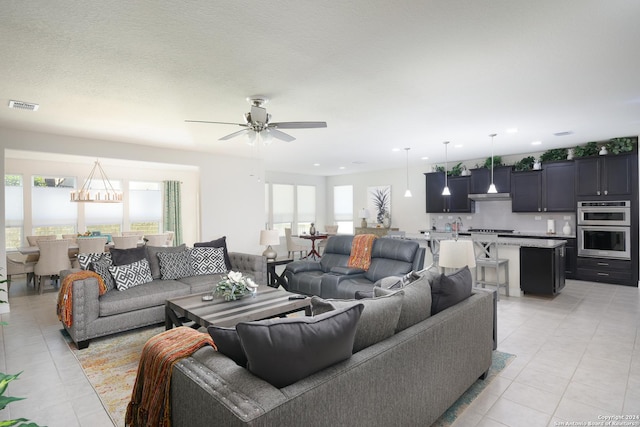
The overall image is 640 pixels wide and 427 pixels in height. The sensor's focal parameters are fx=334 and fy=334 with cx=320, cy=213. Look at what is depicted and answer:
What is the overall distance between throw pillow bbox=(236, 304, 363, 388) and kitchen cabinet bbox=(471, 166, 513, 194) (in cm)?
709

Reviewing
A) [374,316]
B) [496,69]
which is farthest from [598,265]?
[374,316]

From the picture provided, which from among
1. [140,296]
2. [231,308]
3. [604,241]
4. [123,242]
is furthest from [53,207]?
[604,241]

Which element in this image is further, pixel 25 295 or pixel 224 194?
pixel 224 194

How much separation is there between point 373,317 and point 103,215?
27.8 ft

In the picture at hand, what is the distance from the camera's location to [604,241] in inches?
237

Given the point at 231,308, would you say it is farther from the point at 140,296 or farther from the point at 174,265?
the point at 174,265

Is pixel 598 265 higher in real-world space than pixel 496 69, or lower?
lower

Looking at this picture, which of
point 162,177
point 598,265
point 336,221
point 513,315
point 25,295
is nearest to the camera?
point 513,315

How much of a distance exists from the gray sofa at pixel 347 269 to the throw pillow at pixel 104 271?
236 centimetres

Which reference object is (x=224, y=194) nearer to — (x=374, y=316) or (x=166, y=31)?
(x=166, y=31)

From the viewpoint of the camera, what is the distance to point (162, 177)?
891 cm

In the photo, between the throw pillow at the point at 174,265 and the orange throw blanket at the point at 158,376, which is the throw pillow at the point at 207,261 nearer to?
the throw pillow at the point at 174,265

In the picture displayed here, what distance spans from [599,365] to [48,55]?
207 inches

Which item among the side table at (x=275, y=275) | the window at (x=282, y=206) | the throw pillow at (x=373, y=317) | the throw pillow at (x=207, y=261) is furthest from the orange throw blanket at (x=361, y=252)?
the window at (x=282, y=206)
